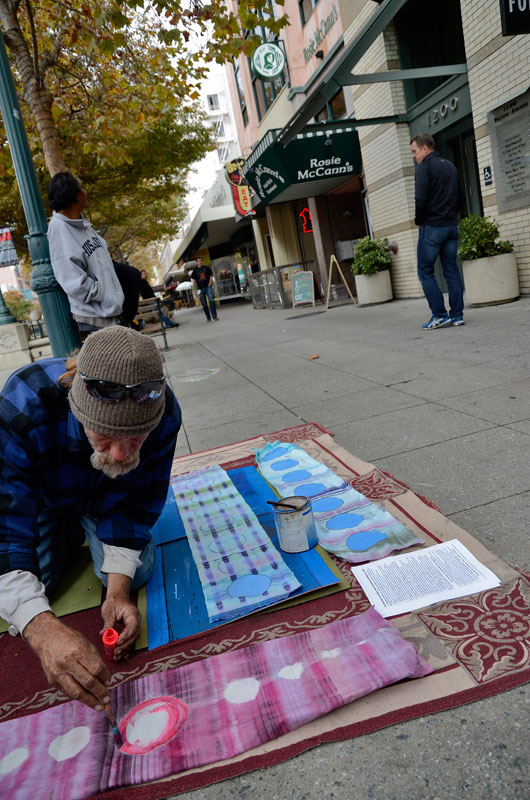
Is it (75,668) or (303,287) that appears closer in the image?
(75,668)

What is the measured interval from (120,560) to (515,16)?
22.8 feet

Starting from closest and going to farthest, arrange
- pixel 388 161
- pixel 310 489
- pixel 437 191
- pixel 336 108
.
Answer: pixel 310 489
pixel 437 191
pixel 388 161
pixel 336 108

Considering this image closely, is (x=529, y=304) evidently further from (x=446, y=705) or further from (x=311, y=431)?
(x=446, y=705)

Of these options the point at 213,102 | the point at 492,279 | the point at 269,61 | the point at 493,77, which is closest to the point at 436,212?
the point at 492,279

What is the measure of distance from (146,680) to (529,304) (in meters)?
7.12

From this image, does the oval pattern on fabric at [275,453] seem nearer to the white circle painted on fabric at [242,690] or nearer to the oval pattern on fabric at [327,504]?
the oval pattern on fabric at [327,504]

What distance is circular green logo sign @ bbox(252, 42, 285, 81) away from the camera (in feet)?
48.3

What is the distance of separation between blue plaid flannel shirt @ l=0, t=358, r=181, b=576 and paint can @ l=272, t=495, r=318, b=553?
53cm

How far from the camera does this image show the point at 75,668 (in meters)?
1.47

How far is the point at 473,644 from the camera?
1.66 meters

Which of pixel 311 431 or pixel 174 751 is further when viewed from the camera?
pixel 311 431

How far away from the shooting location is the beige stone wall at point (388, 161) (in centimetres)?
1048

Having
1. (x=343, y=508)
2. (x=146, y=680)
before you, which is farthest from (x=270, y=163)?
(x=146, y=680)

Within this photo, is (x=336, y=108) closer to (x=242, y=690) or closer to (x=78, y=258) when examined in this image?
(x=78, y=258)
